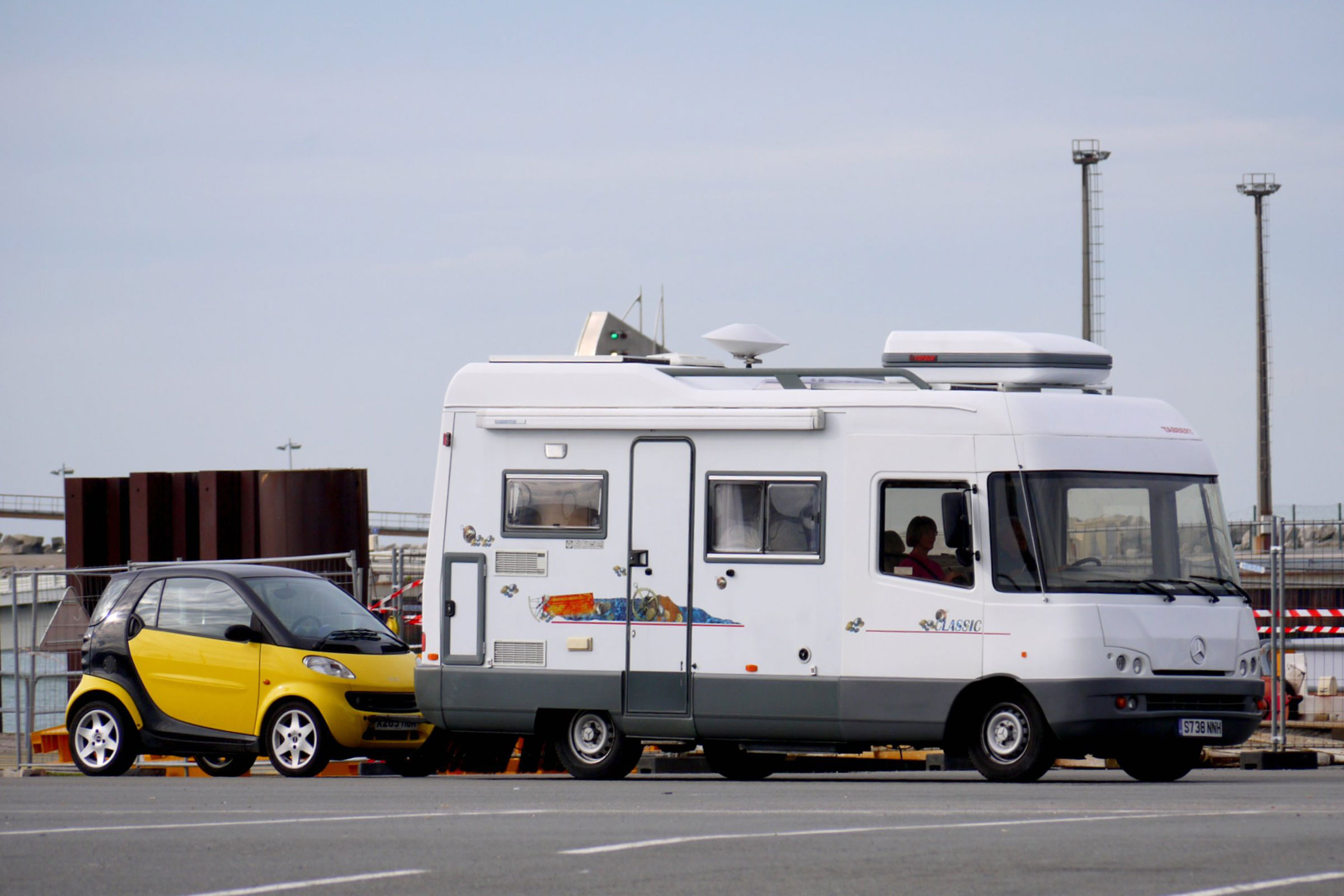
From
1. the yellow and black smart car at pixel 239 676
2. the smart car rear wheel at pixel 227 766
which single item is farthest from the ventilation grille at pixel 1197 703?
the smart car rear wheel at pixel 227 766

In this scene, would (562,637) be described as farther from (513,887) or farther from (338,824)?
(513,887)

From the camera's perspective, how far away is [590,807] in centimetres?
1063

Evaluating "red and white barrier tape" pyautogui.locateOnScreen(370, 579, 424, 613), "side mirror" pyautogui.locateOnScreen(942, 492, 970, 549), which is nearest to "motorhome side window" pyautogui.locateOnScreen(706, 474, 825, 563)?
"side mirror" pyautogui.locateOnScreen(942, 492, 970, 549)

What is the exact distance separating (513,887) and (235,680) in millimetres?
7706

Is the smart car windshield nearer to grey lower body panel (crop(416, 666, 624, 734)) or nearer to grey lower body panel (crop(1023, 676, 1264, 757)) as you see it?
grey lower body panel (crop(416, 666, 624, 734))

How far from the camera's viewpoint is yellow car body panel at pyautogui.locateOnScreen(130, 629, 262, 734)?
569 inches

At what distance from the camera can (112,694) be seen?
14797 millimetres

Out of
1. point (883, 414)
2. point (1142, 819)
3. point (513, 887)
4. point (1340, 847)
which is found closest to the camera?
point (513, 887)

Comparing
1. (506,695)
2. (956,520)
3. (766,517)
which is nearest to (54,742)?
(506,695)

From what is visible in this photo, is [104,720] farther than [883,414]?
Yes

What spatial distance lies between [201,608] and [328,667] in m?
1.23

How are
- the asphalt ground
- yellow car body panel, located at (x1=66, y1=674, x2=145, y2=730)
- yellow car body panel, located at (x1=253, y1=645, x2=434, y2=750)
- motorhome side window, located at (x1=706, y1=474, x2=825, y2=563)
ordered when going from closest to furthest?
the asphalt ground
motorhome side window, located at (x1=706, y1=474, x2=825, y2=563)
yellow car body panel, located at (x1=253, y1=645, x2=434, y2=750)
yellow car body panel, located at (x1=66, y1=674, x2=145, y2=730)

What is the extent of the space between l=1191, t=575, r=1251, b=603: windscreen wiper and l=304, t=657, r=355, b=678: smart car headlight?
6.36m

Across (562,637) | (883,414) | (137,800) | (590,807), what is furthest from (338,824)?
(883,414)
